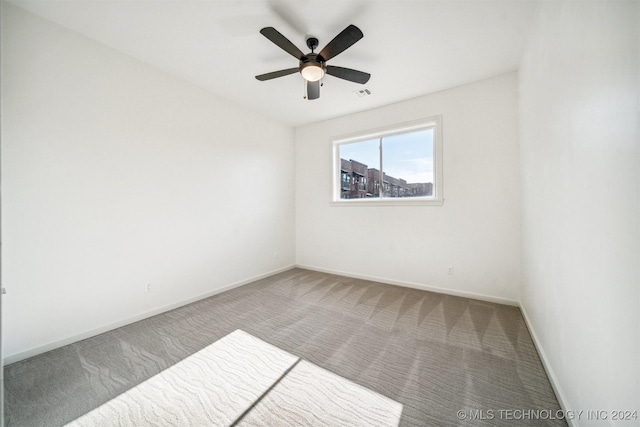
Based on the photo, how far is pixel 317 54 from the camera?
216cm

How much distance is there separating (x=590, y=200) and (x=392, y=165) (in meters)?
2.87

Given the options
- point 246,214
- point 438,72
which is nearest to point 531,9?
point 438,72

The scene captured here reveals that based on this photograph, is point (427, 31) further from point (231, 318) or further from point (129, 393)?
point (129, 393)

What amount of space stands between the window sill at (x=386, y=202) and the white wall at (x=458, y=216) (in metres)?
0.06

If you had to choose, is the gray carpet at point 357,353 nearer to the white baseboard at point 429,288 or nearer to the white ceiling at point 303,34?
the white baseboard at point 429,288

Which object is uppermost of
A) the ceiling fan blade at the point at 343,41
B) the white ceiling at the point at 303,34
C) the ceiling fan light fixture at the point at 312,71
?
the white ceiling at the point at 303,34

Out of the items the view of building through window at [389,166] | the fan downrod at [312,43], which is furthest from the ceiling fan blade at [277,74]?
the view of building through window at [389,166]

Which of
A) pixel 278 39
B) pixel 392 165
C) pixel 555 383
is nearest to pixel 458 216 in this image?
pixel 392 165

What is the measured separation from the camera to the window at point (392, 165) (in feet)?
11.6

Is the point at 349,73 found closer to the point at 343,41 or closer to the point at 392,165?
the point at 343,41

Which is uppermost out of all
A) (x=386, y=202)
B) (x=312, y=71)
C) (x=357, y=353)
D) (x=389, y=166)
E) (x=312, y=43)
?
(x=312, y=43)

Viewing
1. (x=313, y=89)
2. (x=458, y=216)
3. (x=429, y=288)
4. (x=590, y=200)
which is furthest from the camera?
(x=429, y=288)

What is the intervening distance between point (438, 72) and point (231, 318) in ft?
12.5

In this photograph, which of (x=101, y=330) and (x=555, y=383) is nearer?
(x=555, y=383)
